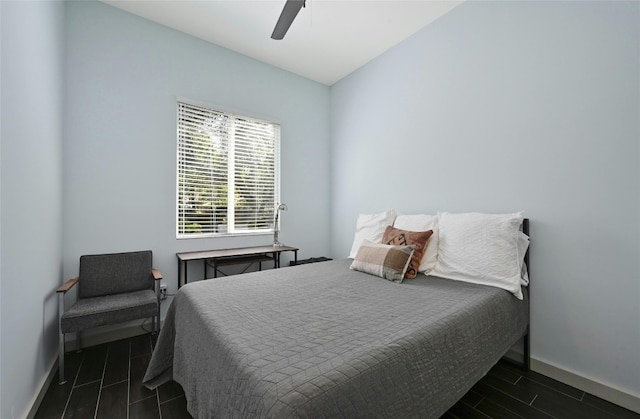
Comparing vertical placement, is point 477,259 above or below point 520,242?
below

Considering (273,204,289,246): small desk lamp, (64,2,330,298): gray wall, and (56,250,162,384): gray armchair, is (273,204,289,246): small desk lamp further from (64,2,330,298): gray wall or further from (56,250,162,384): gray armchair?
(56,250,162,384): gray armchair

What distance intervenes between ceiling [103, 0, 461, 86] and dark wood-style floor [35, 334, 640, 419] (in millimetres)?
3090

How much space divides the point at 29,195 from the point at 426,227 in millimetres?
2783

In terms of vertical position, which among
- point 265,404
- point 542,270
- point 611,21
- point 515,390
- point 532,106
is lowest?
point 515,390

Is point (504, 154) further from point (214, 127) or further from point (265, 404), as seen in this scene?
point (214, 127)

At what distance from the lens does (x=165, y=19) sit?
2.61 meters

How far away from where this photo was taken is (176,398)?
5.44 ft

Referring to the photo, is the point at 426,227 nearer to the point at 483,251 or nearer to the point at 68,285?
the point at 483,251

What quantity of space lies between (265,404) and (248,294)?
3.14 ft

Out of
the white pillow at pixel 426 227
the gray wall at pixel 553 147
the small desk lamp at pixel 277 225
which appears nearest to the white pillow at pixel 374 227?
the white pillow at pixel 426 227

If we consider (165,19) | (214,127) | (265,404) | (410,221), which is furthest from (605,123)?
(165,19)

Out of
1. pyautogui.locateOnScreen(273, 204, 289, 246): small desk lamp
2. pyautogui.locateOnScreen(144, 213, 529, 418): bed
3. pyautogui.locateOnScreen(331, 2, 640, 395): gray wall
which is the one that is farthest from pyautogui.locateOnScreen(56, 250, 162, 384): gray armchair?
pyautogui.locateOnScreen(331, 2, 640, 395): gray wall

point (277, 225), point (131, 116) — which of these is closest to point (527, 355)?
point (277, 225)

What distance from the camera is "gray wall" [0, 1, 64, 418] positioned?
1255 mm
